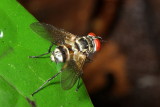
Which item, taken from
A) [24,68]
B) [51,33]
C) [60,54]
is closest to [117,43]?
[51,33]

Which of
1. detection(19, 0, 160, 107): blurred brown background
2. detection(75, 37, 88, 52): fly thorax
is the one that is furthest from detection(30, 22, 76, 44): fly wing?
detection(19, 0, 160, 107): blurred brown background

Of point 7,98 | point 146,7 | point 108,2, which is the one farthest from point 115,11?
point 7,98

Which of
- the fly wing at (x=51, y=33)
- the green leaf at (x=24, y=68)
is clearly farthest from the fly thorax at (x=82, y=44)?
the green leaf at (x=24, y=68)

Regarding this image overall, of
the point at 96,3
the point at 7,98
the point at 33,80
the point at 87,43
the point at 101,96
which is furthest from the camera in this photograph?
the point at 96,3

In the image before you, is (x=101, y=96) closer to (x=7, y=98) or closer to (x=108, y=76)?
(x=108, y=76)

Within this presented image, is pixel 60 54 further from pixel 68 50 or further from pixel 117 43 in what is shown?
pixel 117 43

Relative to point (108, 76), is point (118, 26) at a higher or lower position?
higher
